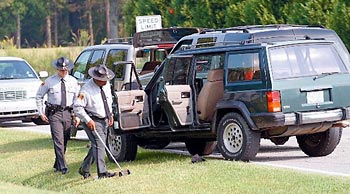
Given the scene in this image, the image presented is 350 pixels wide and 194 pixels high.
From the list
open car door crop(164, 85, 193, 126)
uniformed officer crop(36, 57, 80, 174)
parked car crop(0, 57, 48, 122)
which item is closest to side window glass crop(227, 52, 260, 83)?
open car door crop(164, 85, 193, 126)

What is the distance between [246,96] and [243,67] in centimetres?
51

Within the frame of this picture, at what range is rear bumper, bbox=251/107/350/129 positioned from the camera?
13.2m

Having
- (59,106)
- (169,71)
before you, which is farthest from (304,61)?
(59,106)

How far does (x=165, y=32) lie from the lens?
1947cm

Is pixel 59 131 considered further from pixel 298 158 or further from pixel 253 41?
pixel 298 158

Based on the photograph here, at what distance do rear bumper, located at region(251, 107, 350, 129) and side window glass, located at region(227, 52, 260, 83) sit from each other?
0.65 m

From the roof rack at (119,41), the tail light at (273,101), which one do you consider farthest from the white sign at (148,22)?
the tail light at (273,101)

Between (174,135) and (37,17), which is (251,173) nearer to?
(174,135)

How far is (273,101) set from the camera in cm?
1320

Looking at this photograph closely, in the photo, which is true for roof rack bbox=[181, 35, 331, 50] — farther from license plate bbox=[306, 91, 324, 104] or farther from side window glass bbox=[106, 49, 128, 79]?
side window glass bbox=[106, 49, 128, 79]

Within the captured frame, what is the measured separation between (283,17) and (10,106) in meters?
8.64

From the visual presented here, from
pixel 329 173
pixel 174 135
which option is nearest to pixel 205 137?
pixel 174 135

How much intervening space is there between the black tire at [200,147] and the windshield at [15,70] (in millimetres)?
9947

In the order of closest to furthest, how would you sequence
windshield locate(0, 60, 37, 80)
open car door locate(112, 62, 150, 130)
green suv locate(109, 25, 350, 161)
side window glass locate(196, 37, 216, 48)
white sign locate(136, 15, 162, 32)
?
green suv locate(109, 25, 350, 161), open car door locate(112, 62, 150, 130), side window glass locate(196, 37, 216, 48), windshield locate(0, 60, 37, 80), white sign locate(136, 15, 162, 32)
